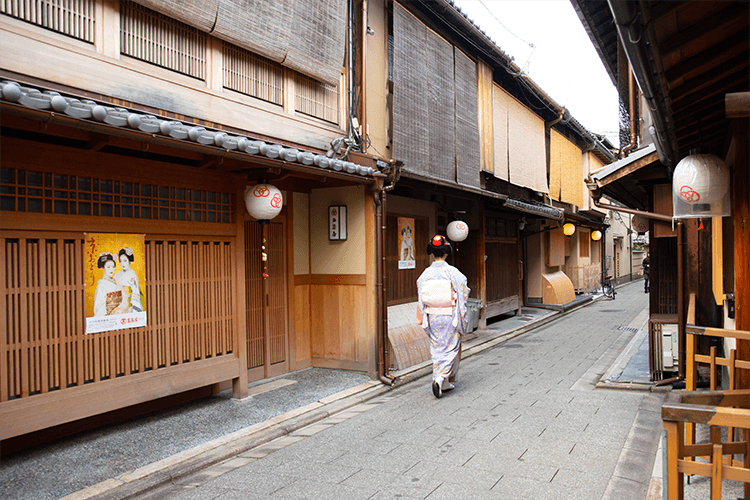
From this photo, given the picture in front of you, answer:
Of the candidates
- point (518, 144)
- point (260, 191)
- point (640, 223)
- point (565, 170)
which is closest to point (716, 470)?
point (260, 191)

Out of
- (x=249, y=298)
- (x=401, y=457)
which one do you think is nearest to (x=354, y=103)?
(x=249, y=298)

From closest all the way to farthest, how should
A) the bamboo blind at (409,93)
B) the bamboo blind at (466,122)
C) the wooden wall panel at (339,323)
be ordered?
1. the wooden wall panel at (339,323)
2. the bamboo blind at (409,93)
3. the bamboo blind at (466,122)

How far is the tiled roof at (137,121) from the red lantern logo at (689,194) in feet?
16.5

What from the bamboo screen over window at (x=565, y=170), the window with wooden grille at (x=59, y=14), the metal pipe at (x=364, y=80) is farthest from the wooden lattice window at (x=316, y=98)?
the bamboo screen over window at (x=565, y=170)

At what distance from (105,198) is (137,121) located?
164 cm

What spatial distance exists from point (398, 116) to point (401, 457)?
740cm

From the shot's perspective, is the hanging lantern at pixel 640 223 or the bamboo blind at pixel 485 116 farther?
the bamboo blind at pixel 485 116

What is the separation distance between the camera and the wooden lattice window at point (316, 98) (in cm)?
896

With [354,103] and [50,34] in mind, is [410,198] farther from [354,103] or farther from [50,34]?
[50,34]

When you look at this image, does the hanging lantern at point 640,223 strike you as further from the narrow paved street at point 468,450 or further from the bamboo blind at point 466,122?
the bamboo blind at point 466,122

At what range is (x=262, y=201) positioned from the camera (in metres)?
7.79

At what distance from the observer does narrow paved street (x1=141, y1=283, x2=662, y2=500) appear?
5.02m

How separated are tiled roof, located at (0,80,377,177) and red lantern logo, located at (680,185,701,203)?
5020mm

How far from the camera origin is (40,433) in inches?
235
